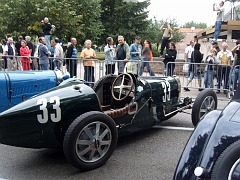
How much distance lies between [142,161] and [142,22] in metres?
29.4

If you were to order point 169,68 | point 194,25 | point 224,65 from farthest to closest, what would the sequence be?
point 194,25 < point 169,68 < point 224,65

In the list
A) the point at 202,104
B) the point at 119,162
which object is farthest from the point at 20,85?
the point at 202,104

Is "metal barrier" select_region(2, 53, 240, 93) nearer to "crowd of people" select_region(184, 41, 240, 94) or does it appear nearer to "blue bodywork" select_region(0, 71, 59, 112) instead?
"crowd of people" select_region(184, 41, 240, 94)

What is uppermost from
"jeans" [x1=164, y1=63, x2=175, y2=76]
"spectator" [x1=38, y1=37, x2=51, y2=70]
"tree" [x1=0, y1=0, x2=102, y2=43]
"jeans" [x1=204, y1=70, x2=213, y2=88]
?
"tree" [x1=0, y1=0, x2=102, y2=43]

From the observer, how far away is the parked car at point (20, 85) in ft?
20.0

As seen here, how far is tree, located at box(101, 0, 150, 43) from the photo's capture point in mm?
31656

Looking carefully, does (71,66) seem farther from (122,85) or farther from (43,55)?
(122,85)

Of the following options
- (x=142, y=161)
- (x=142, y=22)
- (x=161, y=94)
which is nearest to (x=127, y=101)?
(x=161, y=94)

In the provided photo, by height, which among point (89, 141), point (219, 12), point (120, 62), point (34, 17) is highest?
point (34, 17)

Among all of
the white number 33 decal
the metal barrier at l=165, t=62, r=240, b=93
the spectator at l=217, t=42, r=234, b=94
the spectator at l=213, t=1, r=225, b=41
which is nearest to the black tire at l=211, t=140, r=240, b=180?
the white number 33 decal

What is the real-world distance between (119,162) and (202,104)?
7.30ft

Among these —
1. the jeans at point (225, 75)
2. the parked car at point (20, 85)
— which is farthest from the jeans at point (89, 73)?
the jeans at point (225, 75)

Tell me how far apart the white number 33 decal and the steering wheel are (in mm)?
1295

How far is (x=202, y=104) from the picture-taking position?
18.8 feet
